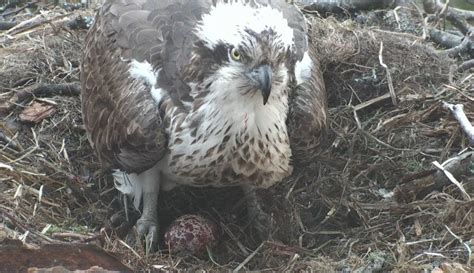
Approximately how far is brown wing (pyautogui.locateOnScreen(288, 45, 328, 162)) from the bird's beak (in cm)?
63

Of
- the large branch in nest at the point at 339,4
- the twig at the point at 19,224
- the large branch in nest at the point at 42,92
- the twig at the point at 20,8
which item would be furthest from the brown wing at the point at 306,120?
the twig at the point at 20,8

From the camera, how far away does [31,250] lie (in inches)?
131

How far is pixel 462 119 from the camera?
5367mm

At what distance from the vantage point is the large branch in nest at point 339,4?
23.0ft

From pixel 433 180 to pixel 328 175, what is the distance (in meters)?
0.69

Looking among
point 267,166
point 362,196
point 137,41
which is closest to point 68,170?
point 137,41

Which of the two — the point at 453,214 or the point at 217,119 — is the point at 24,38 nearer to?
the point at 217,119

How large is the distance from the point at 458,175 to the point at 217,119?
62.4 inches

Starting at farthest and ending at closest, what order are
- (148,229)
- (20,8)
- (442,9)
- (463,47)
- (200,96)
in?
(20,8)
(442,9)
(463,47)
(148,229)
(200,96)

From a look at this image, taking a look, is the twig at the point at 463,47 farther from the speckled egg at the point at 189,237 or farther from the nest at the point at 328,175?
the speckled egg at the point at 189,237

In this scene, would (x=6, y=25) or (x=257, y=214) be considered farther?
(x=6, y=25)

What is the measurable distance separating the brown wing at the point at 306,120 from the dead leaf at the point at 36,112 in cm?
185

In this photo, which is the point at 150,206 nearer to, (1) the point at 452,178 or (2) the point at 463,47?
(1) the point at 452,178

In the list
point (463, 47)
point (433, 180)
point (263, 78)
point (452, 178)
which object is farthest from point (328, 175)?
point (463, 47)
